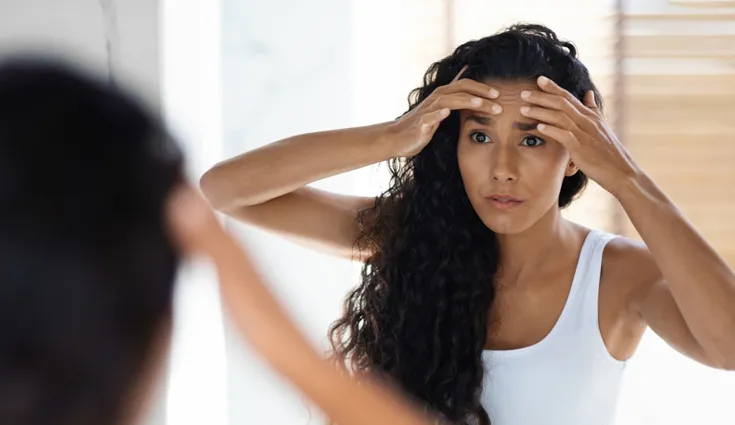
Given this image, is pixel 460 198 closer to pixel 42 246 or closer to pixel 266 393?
pixel 266 393

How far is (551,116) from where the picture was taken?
1.28 m

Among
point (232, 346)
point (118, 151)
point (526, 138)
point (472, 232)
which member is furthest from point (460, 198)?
point (118, 151)

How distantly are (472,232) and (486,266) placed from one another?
60mm

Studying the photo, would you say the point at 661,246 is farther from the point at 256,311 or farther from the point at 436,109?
the point at 256,311

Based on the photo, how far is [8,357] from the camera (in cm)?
37

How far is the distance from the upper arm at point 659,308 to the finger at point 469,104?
0.30 meters

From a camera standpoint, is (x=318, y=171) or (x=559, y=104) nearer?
(x=559, y=104)

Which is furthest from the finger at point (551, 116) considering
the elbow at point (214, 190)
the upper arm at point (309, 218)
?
the elbow at point (214, 190)

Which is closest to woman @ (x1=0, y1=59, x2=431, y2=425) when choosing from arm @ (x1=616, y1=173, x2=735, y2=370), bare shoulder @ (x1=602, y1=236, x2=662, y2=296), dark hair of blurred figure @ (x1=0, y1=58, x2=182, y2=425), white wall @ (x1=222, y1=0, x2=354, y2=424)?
dark hair of blurred figure @ (x1=0, y1=58, x2=182, y2=425)

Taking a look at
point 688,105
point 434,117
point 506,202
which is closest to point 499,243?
point 506,202

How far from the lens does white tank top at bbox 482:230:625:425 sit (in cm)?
134

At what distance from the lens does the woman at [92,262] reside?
37 cm

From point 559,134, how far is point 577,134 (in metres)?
0.03

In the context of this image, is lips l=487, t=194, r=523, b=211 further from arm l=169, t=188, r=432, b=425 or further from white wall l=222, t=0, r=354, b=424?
arm l=169, t=188, r=432, b=425
